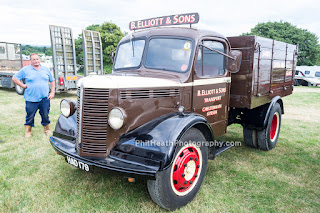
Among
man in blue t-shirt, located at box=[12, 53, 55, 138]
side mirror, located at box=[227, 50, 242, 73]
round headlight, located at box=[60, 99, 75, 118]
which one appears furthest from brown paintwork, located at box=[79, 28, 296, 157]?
man in blue t-shirt, located at box=[12, 53, 55, 138]

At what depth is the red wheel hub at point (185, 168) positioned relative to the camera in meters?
2.77

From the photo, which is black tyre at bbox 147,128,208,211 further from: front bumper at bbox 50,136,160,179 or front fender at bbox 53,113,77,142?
front fender at bbox 53,113,77,142

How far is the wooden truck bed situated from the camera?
157 inches

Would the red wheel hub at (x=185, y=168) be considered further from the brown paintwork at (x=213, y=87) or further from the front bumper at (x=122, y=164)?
the brown paintwork at (x=213, y=87)

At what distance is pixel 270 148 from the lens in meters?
4.99

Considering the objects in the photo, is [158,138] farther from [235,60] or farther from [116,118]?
[235,60]

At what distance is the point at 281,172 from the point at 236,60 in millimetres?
2032

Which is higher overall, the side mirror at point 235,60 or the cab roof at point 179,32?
the cab roof at point 179,32

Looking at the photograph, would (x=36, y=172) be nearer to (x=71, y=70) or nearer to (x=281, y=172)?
(x=281, y=172)

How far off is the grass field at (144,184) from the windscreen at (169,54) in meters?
1.73

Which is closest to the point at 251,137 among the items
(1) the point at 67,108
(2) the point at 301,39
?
(1) the point at 67,108

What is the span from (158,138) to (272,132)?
3741 millimetres

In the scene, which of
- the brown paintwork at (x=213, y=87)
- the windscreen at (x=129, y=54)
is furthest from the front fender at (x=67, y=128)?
the windscreen at (x=129, y=54)

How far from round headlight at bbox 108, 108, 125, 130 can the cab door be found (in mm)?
1262
